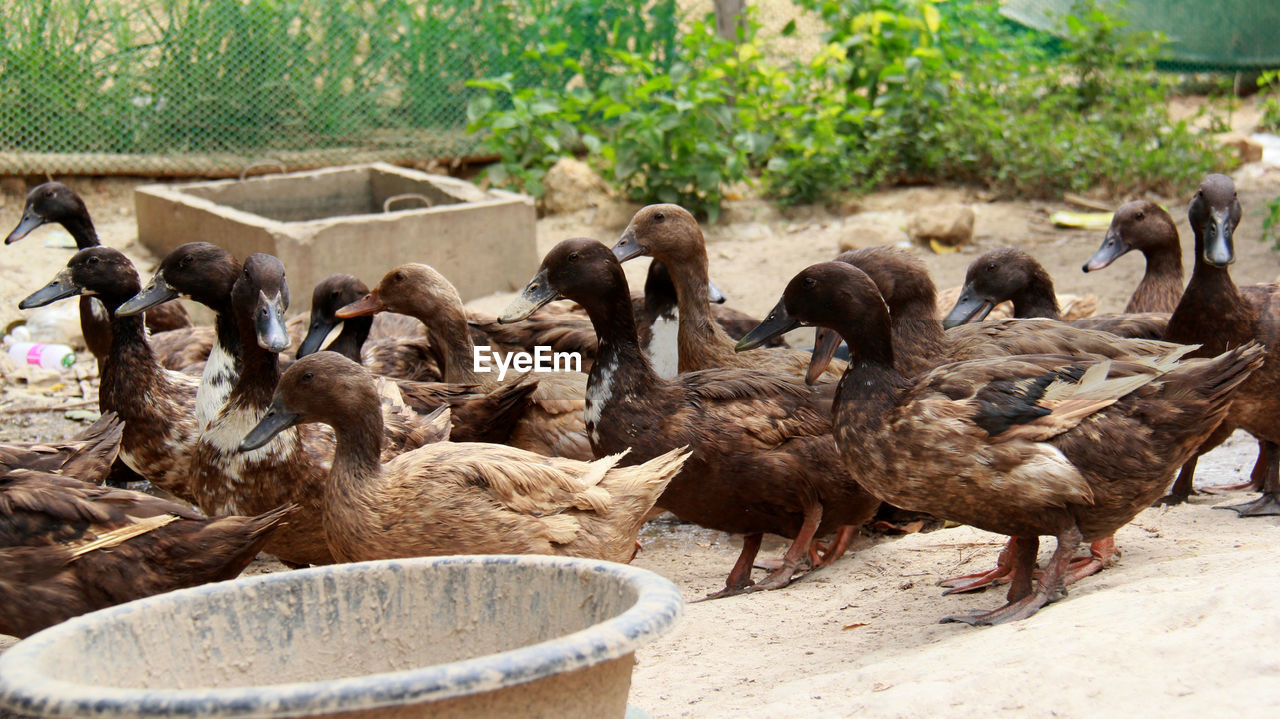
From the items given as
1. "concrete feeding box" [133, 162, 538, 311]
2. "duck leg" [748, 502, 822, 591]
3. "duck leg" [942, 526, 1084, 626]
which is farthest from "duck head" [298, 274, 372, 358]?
"duck leg" [942, 526, 1084, 626]

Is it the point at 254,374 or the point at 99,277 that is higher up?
the point at 99,277

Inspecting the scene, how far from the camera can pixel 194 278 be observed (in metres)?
5.36

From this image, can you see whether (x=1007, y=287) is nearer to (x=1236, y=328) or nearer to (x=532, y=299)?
(x=1236, y=328)

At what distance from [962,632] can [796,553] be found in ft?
3.71

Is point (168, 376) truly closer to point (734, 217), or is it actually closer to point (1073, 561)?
point (1073, 561)

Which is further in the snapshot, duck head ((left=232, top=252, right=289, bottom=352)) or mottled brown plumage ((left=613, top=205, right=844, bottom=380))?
mottled brown plumage ((left=613, top=205, right=844, bottom=380))

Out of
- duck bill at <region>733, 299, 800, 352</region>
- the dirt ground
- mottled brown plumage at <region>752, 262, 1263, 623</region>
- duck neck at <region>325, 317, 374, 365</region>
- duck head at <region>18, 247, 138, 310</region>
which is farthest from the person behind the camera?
duck neck at <region>325, 317, 374, 365</region>

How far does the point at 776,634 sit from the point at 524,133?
7482 millimetres

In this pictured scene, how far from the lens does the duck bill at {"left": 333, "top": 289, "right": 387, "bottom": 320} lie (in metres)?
6.15

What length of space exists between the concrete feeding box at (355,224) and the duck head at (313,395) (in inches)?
159

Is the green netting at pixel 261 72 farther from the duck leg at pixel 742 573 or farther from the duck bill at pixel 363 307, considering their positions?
the duck leg at pixel 742 573

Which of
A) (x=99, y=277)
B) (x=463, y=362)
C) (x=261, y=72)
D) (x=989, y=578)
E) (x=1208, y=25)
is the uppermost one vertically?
(x=1208, y=25)

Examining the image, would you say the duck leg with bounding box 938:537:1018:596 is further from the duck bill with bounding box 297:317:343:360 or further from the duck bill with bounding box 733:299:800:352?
the duck bill with bounding box 297:317:343:360

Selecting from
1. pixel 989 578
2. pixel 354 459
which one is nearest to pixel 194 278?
pixel 354 459
